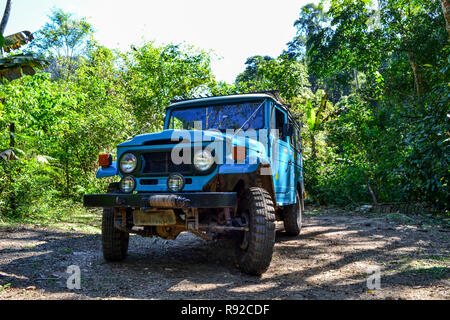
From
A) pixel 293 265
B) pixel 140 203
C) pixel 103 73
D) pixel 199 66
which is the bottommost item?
pixel 293 265

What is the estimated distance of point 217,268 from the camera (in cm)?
437

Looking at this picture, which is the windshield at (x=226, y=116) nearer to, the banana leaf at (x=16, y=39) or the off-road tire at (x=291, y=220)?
the off-road tire at (x=291, y=220)

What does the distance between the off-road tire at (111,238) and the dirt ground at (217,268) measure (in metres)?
0.15

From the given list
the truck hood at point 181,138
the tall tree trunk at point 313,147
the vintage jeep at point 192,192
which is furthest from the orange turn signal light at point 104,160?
the tall tree trunk at point 313,147

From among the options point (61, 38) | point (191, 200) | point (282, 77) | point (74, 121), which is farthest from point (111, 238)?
point (61, 38)

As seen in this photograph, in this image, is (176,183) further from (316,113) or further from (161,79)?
(316,113)

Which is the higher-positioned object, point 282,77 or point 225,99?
point 282,77

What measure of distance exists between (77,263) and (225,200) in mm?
2367

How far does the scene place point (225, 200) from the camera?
3.47 metres

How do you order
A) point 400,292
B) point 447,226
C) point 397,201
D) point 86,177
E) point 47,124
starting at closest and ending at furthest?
1. point 400,292
2. point 447,226
3. point 47,124
4. point 397,201
5. point 86,177

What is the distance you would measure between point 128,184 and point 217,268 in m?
1.54
